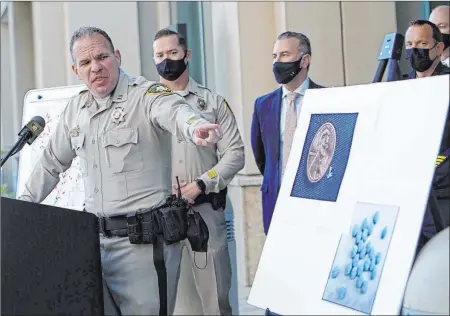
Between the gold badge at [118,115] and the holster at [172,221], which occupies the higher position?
the gold badge at [118,115]

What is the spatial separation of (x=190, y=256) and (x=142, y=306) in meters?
1.15

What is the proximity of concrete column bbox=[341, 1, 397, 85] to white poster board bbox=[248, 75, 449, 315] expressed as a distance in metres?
4.21

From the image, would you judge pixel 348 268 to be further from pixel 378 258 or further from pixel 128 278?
pixel 128 278

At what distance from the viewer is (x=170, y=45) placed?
4.54m

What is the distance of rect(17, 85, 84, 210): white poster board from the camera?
4.41 meters

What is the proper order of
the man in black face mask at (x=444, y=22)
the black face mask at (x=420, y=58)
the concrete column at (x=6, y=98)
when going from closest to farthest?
the black face mask at (x=420, y=58) → the man in black face mask at (x=444, y=22) → the concrete column at (x=6, y=98)

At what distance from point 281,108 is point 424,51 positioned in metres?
0.85

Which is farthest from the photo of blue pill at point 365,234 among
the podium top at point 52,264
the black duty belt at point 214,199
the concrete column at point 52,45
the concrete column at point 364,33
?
the concrete column at point 52,45

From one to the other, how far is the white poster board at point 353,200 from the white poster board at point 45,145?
2.29 meters

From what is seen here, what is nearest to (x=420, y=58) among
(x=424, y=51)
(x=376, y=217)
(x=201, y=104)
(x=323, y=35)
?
(x=424, y=51)

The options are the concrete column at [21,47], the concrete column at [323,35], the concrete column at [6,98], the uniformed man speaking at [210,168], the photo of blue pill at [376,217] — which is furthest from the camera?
the concrete column at [6,98]

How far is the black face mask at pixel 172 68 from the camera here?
451 centimetres

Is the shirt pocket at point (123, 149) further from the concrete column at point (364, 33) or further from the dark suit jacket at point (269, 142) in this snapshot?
the concrete column at point (364, 33)

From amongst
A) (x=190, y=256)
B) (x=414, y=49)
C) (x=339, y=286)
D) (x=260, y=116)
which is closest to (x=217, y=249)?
(x=190, y=256)
